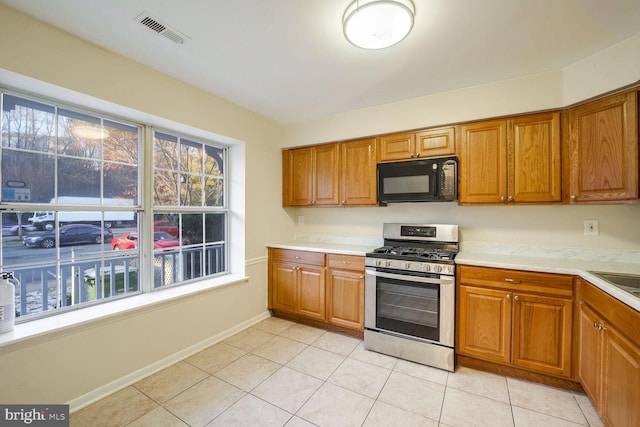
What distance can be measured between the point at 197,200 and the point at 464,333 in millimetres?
2814

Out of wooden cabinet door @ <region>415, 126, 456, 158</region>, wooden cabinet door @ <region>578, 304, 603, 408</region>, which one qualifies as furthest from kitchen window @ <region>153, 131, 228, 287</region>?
wooden cabinet door @ <region>578, 304, 603, 408</region>

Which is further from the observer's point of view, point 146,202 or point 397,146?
point 397,146

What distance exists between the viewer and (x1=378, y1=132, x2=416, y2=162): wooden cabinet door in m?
2.69

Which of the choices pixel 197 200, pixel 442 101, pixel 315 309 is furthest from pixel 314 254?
pixel 442 101

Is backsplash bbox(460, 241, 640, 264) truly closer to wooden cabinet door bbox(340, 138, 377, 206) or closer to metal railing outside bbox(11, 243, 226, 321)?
wooden cabinet door bbox(340, 138, 377, 206)

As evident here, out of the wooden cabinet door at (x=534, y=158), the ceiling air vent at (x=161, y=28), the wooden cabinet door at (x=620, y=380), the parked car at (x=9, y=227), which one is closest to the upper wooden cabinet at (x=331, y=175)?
the wooden cabinet door at (x=534, y=158)

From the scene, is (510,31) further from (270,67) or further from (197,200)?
(197,200)

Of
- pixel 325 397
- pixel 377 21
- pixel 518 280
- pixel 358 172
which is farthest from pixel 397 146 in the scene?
pixel 325 397

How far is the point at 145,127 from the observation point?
2.36m

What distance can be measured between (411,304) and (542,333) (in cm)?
93

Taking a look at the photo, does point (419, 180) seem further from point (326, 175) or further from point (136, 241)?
point (136, 241)

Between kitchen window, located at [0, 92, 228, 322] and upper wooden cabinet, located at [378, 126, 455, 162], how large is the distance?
1.99 meters

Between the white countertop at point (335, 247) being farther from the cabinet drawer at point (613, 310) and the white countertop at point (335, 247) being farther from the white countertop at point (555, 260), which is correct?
the cabinet drawer at point (613, 310)

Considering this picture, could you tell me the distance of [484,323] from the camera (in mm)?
2152
